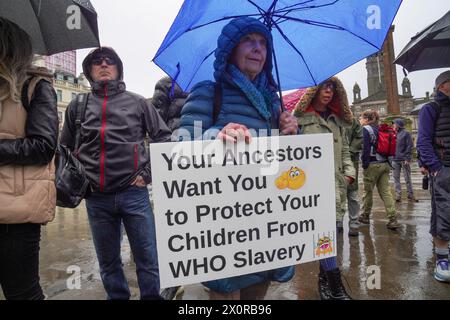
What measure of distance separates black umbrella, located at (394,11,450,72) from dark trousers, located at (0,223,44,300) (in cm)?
362

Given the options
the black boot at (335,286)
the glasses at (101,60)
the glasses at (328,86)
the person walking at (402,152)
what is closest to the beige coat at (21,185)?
the glasses at (101,60)

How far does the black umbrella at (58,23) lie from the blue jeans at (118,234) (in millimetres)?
1010

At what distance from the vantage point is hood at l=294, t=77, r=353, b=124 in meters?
3.21

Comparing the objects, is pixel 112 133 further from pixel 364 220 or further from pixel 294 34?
pixel 364 220

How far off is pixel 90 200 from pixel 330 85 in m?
2.40

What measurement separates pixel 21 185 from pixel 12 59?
2.09 ft

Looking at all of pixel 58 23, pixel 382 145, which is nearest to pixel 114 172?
pixel 58 23

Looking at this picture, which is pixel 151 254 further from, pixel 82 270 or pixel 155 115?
pixel 82 270

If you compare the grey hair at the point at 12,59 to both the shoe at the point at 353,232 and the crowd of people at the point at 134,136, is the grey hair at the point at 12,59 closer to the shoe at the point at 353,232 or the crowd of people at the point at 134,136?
the crowd of people at the point at 134,136

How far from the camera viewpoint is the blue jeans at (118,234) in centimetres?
232

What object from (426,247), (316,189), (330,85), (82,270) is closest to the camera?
(316,189)

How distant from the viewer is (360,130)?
15.0 ft

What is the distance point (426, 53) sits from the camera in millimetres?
3779
